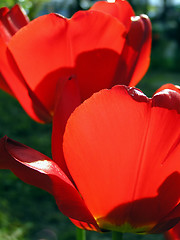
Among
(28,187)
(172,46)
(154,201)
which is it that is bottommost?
(172,46)

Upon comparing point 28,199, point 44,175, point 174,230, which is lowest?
point 28,199

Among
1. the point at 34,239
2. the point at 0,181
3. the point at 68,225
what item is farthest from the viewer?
the point at 0,181

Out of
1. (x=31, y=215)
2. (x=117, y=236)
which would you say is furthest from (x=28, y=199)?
(x=117, y=236)

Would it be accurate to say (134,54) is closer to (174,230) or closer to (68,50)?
(68,50)

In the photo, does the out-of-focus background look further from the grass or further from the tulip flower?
the tulip flower

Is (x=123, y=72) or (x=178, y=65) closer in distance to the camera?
(x=123, y=72)

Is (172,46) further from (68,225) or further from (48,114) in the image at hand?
(48,114)

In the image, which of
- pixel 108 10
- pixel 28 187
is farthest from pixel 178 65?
pixel 108 10
